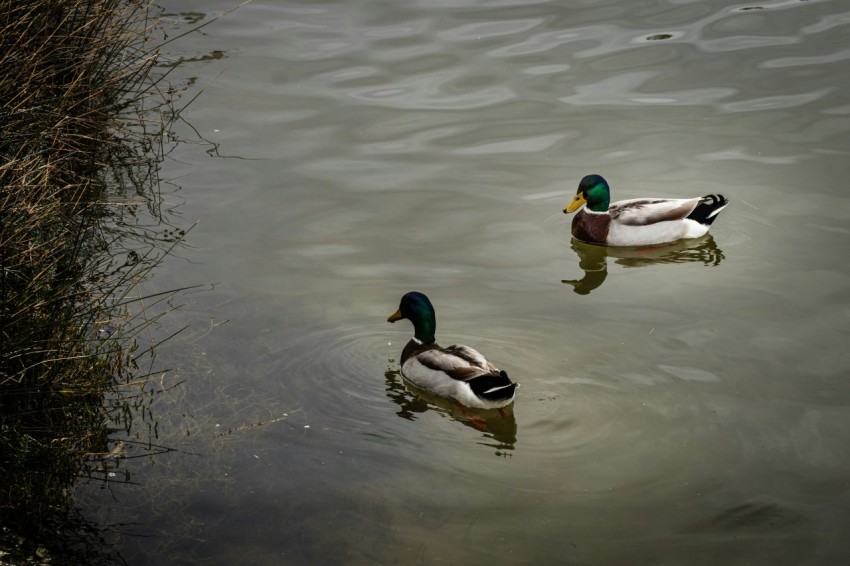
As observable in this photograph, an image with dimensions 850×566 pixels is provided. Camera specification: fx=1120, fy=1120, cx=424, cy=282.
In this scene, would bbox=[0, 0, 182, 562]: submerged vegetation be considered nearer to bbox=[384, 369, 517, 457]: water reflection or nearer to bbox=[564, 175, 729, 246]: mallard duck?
bbox=[384, 369, 517, 457]: water reflection

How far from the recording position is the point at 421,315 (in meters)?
7.76

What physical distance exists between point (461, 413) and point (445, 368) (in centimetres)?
31

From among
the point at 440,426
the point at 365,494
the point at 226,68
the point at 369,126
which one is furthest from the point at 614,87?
the point at 365,494

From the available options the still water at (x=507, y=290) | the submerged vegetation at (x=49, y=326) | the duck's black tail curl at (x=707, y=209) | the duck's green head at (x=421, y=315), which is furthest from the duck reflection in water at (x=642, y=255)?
the submerged vegetation at (x=49, y=326)

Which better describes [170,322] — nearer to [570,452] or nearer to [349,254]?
[349,254]

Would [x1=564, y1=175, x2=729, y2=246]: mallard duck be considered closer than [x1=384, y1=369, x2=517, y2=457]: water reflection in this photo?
No

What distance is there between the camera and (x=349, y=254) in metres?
9.12

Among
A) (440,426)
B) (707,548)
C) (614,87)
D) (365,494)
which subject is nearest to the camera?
(707,548)

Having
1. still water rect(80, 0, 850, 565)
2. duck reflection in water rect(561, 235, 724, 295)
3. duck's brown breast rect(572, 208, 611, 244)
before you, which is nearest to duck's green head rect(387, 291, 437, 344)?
still water rect(80, 0, 850, 565)

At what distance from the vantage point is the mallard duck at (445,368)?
688 centimetres

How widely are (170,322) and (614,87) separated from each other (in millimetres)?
6195

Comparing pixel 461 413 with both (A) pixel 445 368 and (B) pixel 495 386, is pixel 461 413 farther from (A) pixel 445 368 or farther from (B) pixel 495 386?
(B) pixel 495 386

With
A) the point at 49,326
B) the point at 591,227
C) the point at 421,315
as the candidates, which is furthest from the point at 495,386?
the point at 591,227

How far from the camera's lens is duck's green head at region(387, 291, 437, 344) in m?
7.76
